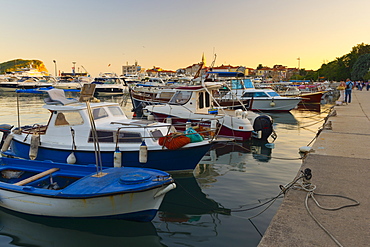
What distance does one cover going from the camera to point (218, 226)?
671cm

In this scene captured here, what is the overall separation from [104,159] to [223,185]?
3681 millimetres

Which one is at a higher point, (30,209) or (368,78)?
(368,78)

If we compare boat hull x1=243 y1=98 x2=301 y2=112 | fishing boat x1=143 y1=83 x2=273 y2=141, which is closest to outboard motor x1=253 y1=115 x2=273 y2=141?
fishing boat x1=143 y1=83 x2=273 y2=141

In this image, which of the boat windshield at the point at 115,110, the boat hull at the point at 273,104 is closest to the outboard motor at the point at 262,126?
the boat windshield at the point at 115,110

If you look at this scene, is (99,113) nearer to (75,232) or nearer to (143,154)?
A: (143,154)

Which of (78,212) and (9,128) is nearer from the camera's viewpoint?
(78,212)

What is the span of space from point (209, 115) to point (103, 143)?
7335mm

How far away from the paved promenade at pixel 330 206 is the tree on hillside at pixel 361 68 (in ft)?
261

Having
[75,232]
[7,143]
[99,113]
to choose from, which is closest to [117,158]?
[99,113]

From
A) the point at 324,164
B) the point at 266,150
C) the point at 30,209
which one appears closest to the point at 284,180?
the point at 324,164

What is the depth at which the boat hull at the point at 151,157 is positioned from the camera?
8688 mm

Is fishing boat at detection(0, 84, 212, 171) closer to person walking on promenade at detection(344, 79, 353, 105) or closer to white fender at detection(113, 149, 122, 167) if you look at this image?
white fender at detection(113, 149, 122, 167)

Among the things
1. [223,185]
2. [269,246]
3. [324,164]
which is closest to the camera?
[269,246]

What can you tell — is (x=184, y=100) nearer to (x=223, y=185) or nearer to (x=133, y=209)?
(x=223, y=185)
